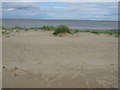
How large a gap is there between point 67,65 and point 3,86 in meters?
2.21

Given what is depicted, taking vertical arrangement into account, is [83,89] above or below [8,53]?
below

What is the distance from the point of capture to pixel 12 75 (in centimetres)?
515

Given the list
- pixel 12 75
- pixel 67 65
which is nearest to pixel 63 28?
pixel 67 65

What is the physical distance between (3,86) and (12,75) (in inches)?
22.1

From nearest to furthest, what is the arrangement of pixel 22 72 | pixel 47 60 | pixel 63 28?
pixel 22 72 → pixel 47 60 → pixel 63 28

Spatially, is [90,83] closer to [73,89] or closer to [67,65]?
[73,89]

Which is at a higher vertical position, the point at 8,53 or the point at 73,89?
the point at 8,53

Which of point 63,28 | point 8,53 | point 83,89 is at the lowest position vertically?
point 83,89

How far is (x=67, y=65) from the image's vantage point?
6.04 metres

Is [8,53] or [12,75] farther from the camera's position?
[8,53]

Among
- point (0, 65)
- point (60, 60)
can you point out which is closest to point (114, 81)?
point (60, 60)

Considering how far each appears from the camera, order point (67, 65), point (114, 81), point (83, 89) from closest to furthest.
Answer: point (83, 89), point (114, 81), point (67, 65)

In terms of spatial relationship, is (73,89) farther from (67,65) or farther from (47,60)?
(47,60)

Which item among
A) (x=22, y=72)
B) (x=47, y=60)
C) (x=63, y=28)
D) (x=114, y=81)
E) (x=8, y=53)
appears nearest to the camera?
(x=114, y=81)
